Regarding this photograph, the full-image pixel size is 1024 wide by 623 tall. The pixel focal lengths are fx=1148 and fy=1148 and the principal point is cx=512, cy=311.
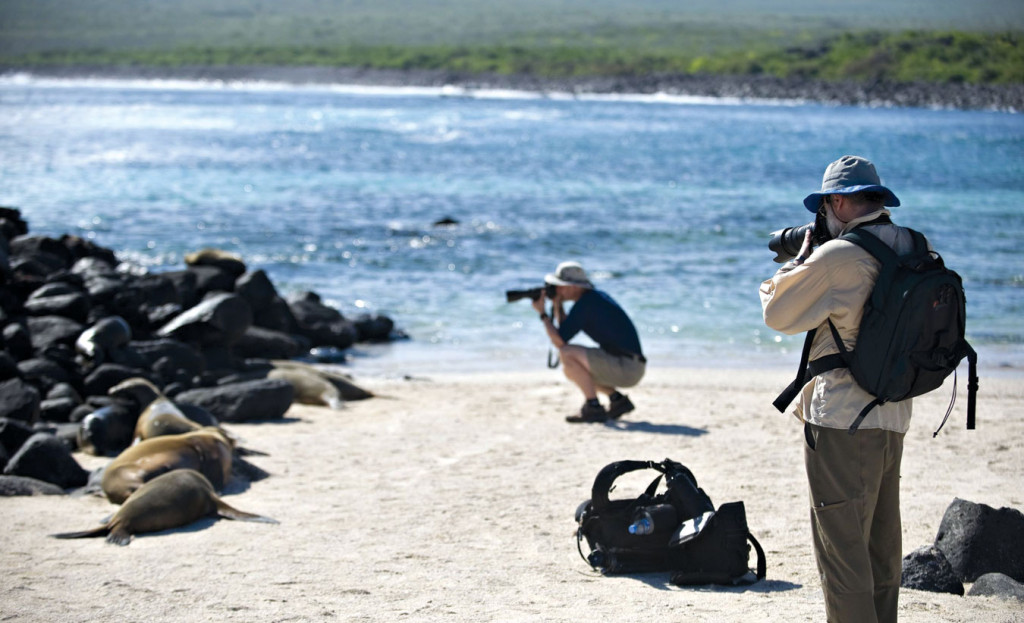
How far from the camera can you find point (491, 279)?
57.3ft

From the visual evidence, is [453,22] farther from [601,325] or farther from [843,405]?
[843,405]

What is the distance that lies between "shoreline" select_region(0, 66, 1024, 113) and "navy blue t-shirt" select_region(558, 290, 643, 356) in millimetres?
63066

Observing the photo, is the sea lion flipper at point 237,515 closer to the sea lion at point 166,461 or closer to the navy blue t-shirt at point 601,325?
the sea lion at point 166,461

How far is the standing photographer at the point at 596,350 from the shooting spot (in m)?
8.89

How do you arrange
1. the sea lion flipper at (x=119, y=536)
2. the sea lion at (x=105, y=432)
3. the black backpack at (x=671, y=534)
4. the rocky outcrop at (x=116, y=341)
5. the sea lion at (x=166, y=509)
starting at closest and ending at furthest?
1. the black backpack at (x=671, y=534)
2. the sea lion flipper at (x=119, y=536)
3. the sea lion at (x=166, y=509)
4. the sea lion at (x=105, y=432)
5. the rocky outcrop at (x=116, y=341)

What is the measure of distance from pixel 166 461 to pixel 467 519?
1926 millimetres

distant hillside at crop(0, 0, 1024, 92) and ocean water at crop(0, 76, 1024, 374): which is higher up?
distant hillside at crop(0, 0, 1024, 92)

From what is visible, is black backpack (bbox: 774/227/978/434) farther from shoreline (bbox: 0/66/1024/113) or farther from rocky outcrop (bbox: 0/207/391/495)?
shoreline (bbox: 0/66/1024/113)

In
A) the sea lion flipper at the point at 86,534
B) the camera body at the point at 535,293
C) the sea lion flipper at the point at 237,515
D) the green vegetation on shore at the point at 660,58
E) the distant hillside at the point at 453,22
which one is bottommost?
the sea lion flipper at the point at 86,534

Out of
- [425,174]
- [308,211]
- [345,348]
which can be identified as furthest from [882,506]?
[425,174]

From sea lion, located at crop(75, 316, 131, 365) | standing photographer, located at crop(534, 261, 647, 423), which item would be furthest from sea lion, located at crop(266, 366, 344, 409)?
standing photographer, located at crop(534, 261, 647, 423)

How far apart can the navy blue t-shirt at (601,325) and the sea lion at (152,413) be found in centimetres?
289

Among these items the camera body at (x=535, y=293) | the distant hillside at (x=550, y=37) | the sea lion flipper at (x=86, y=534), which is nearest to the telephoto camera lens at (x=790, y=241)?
the sea lion flipper at (x=86, y=534)

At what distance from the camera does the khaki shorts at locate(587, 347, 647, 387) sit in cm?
891
